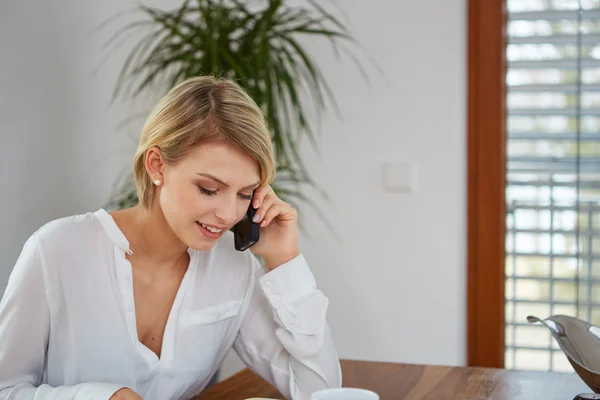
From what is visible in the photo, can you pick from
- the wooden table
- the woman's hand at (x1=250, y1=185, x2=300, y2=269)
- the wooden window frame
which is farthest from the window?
the woman's hand at (x1=250, y1=185, x2=300, y2=269)

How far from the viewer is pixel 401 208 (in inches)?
116

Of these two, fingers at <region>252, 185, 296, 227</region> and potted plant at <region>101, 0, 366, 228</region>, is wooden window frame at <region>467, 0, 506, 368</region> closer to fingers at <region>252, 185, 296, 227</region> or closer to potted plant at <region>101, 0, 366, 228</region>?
potted plant at <region>101, 0, 366, 228</region>

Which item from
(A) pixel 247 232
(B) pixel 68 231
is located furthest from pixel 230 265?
(B) pixel 68 231

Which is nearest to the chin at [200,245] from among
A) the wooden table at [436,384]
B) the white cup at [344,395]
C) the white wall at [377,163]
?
the wooden table at [436,384]

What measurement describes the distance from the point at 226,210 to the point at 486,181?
63.9 inches

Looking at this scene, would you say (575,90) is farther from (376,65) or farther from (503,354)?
(503,354)

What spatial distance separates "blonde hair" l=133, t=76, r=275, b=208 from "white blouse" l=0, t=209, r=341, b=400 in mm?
210

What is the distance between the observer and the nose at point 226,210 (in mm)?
1476

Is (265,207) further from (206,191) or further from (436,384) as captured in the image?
(436,384)

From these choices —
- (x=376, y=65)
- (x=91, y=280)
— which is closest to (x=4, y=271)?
(x=91, y=280)

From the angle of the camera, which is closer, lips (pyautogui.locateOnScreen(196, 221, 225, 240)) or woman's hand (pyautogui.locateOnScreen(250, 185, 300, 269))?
lips (pyautogui.locateOnScreen(196, 221, 225, 240))

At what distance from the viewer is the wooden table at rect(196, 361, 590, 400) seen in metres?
1.47

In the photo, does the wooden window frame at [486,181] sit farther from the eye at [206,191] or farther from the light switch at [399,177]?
the eye at [206,191]

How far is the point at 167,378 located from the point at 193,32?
4.82 feet
